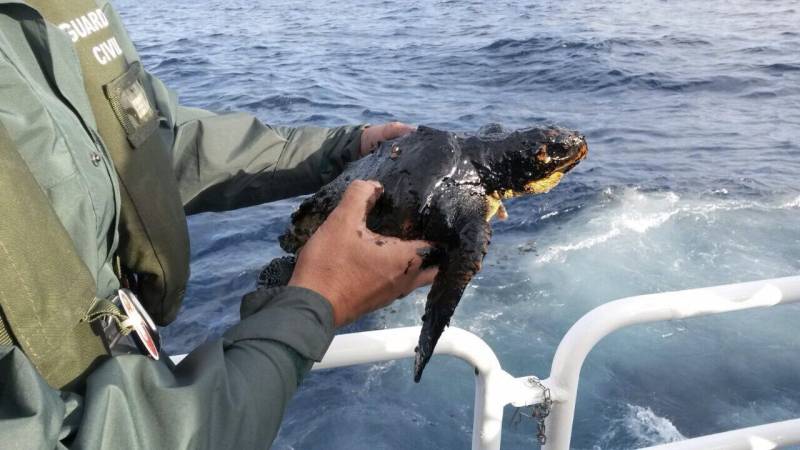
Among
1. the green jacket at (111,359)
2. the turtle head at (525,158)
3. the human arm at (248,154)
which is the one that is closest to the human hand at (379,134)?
the human arm at (248,154)

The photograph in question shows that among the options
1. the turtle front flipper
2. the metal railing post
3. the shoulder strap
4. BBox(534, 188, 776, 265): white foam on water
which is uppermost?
the shoulder strap

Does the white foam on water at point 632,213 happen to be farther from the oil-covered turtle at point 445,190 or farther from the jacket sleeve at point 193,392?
the jacket sleeve at point 193,392

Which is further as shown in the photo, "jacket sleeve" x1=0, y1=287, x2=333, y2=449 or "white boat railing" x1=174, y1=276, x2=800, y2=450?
"white boat railing" x1=174, y1=276, x2=800, y2=450

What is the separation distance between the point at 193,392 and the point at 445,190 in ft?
4.80

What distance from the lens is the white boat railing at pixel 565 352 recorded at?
243 cm

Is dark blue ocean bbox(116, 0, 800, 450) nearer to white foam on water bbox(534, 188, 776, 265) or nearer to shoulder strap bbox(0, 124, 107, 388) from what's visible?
white foam on water bbox(534, 188, 776, 265)

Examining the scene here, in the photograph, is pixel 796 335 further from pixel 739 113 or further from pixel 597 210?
pixel 739 113

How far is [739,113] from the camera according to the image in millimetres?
12883

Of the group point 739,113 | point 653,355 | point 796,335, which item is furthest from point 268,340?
point 739,113

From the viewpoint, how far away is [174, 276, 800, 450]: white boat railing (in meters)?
2.43

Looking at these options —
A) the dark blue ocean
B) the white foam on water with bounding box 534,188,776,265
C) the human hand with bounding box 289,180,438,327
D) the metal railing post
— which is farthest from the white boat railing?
the white foam on water with bounding box 534,188,776,265

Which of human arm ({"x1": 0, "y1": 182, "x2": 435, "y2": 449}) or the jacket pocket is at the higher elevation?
the jacket pocket

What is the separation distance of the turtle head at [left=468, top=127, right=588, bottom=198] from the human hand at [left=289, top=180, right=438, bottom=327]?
851 mm

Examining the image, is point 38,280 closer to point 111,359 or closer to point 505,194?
point 111,359
